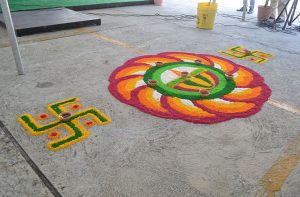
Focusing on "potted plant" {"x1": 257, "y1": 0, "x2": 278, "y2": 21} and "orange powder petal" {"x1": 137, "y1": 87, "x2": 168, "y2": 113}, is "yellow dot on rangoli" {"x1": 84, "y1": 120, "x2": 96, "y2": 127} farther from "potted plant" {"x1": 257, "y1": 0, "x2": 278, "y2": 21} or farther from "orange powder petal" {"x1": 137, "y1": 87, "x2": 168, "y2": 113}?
"potted plant" {"x1": 257, "y1": 0, "x2": 278, "y2": 21}

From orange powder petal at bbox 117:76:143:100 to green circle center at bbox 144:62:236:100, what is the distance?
126 mm

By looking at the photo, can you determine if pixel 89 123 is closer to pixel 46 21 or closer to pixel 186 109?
pixel 186 109

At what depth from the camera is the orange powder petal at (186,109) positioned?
93.4 inches

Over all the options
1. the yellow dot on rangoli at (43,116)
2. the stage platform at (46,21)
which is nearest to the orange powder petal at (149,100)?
the yellow dot on rangoli at (43,116)

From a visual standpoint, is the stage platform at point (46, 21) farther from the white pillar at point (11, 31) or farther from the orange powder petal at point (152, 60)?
the orange powder petal at point (152, 60)

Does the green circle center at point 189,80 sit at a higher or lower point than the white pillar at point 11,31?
lower

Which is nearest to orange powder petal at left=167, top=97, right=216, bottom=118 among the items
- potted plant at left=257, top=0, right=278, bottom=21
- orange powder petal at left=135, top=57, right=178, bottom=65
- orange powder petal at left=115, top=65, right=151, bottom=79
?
orange powder petal at left=115, top=65, right=151, bottom=79

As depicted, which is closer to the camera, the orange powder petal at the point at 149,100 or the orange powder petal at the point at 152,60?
the orange powder petal at the point at 149,100

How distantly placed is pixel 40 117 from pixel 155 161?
1.06 meters

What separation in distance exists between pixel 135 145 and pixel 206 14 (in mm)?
3887

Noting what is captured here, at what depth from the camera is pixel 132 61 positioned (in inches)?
136

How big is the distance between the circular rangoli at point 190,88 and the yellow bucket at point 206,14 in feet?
5.75

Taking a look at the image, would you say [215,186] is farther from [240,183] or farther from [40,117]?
[40,117]

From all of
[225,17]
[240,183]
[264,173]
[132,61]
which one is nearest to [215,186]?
[240,183]
